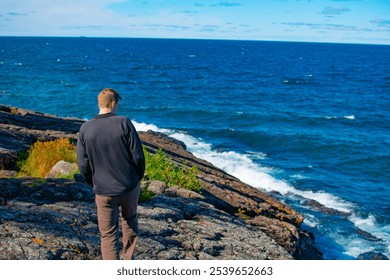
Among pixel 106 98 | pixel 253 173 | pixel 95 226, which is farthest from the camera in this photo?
pixel 253 173

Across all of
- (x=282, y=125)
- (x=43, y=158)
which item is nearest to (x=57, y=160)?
(x=43, y=158)

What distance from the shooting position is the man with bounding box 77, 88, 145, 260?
5.18 metres

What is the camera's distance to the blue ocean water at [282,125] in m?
22.9

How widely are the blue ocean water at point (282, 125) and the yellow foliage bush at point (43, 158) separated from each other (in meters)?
12.1

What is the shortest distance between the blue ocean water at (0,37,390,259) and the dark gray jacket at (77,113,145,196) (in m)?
14.4

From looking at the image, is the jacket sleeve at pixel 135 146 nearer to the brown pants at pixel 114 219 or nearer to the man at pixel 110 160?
the man at pixel 110 160

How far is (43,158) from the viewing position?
10891mm

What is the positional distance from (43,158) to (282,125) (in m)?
36.8

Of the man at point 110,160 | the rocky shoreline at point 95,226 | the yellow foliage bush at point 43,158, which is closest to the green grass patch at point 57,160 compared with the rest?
the yellow foliage bush at point 43,158

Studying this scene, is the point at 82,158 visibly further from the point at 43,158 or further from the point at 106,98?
the point at 43,158

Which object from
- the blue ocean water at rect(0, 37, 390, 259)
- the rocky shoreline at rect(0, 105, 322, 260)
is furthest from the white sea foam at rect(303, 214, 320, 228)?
the rocky shoreline at rect(0, 105, 322, 260)

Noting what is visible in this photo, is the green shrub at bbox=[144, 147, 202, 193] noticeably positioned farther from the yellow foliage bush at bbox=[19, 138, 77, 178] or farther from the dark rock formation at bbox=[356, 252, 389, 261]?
the dark rock formation at bbox=[356, 252, 389, 261]

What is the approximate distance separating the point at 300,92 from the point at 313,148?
3468 centimetres
